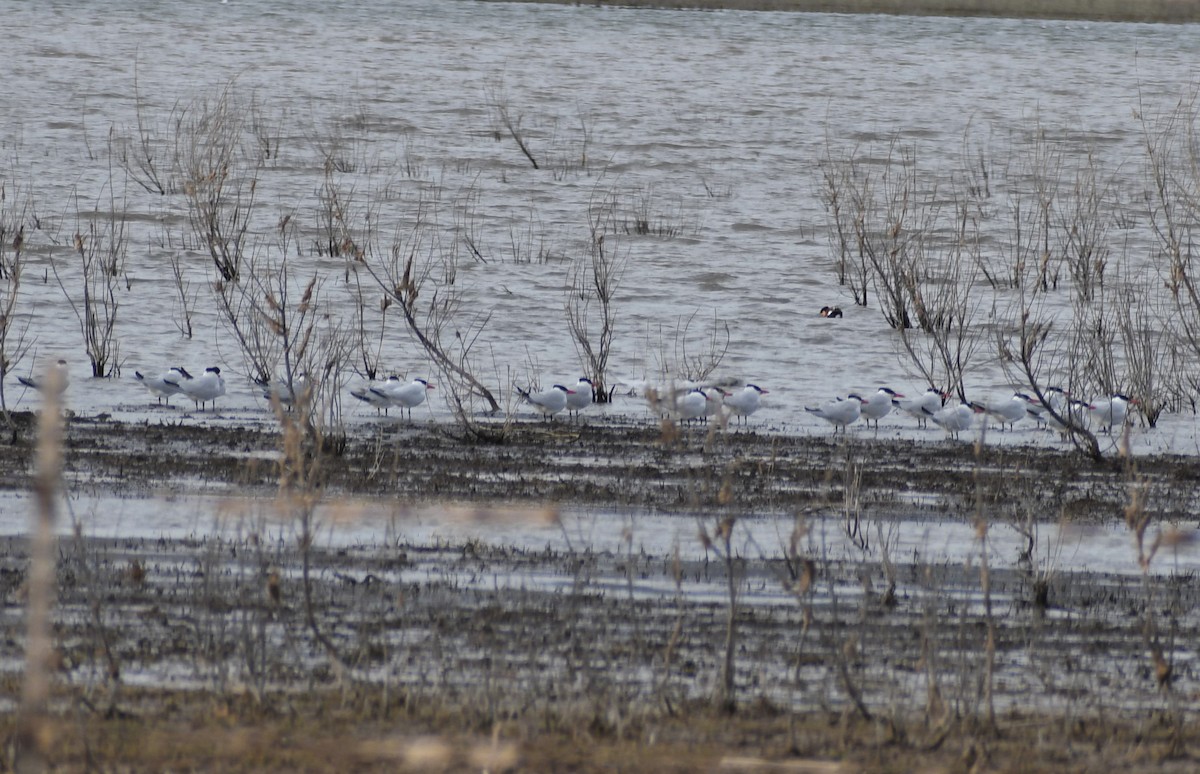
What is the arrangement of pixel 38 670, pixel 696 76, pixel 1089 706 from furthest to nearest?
pixel 696 76, pixel 1089 706, pixel 38 670

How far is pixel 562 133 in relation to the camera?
27.9m

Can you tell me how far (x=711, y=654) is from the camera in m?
5.72

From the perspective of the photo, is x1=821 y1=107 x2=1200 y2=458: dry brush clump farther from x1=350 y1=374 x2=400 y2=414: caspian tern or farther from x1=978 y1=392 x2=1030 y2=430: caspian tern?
x1=350 y1=374 x2=400 y2=414: caspian tern

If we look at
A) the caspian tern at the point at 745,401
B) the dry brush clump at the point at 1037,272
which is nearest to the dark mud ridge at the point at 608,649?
the caspian tern at the point at 745,401

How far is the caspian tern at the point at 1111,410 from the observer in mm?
11094

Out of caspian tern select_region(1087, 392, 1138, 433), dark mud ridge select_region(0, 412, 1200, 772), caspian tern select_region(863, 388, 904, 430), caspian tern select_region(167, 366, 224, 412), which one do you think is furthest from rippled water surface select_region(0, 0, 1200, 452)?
dark mud ridge select_region(0, 412, 1200, 772)

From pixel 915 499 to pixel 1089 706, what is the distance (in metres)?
3.54

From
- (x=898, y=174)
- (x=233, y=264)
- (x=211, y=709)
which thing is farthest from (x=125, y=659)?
(x=898, y=174)

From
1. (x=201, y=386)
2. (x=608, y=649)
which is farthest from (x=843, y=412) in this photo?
(x=608, y=649)

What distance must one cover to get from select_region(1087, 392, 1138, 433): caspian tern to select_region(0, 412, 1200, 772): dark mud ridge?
A: 2413mm

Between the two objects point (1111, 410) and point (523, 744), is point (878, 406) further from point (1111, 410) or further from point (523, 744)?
point (523, 744)

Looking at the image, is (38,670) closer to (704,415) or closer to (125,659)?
(125,659)

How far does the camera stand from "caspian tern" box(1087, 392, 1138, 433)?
1109cm

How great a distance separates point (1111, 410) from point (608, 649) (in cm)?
641
